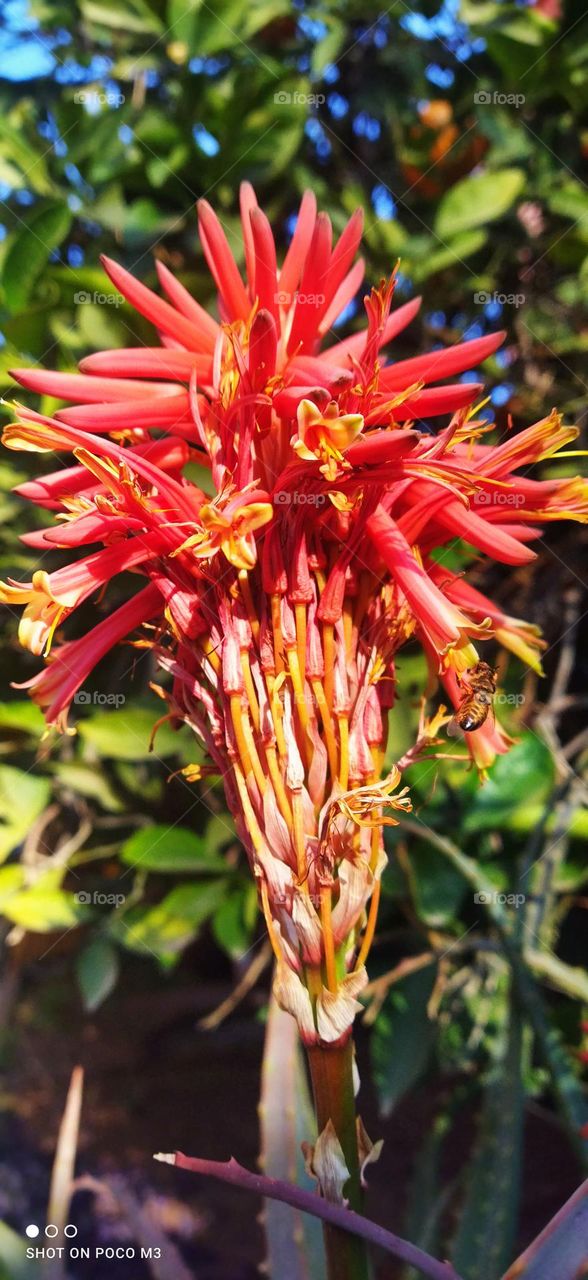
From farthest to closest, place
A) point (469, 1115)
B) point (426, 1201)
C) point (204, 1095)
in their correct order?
point (204, 1095)
point (469, 1115)
point (426, 1201)

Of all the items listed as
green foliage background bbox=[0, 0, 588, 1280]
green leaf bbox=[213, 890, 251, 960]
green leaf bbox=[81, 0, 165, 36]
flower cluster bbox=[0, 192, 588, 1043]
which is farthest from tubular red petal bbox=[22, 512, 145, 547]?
green leaf bbox=[81, 0, 165, 36]

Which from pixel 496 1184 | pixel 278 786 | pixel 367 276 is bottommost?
pixel 496 1184

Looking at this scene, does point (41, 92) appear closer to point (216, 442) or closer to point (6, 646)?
point (6, 646)

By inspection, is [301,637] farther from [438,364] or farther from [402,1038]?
[402,1038]

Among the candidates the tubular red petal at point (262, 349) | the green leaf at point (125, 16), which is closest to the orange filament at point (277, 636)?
the tubular red petal at point (262, 349)

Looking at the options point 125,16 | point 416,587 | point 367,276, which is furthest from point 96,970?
point 125,16

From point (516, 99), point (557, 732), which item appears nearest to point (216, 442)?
point (516, 99)

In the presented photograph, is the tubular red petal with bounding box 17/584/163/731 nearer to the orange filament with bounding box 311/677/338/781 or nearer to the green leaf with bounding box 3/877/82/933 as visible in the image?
the orange filament with bounding box 311/677/338/781

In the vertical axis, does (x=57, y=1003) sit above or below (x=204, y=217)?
below
